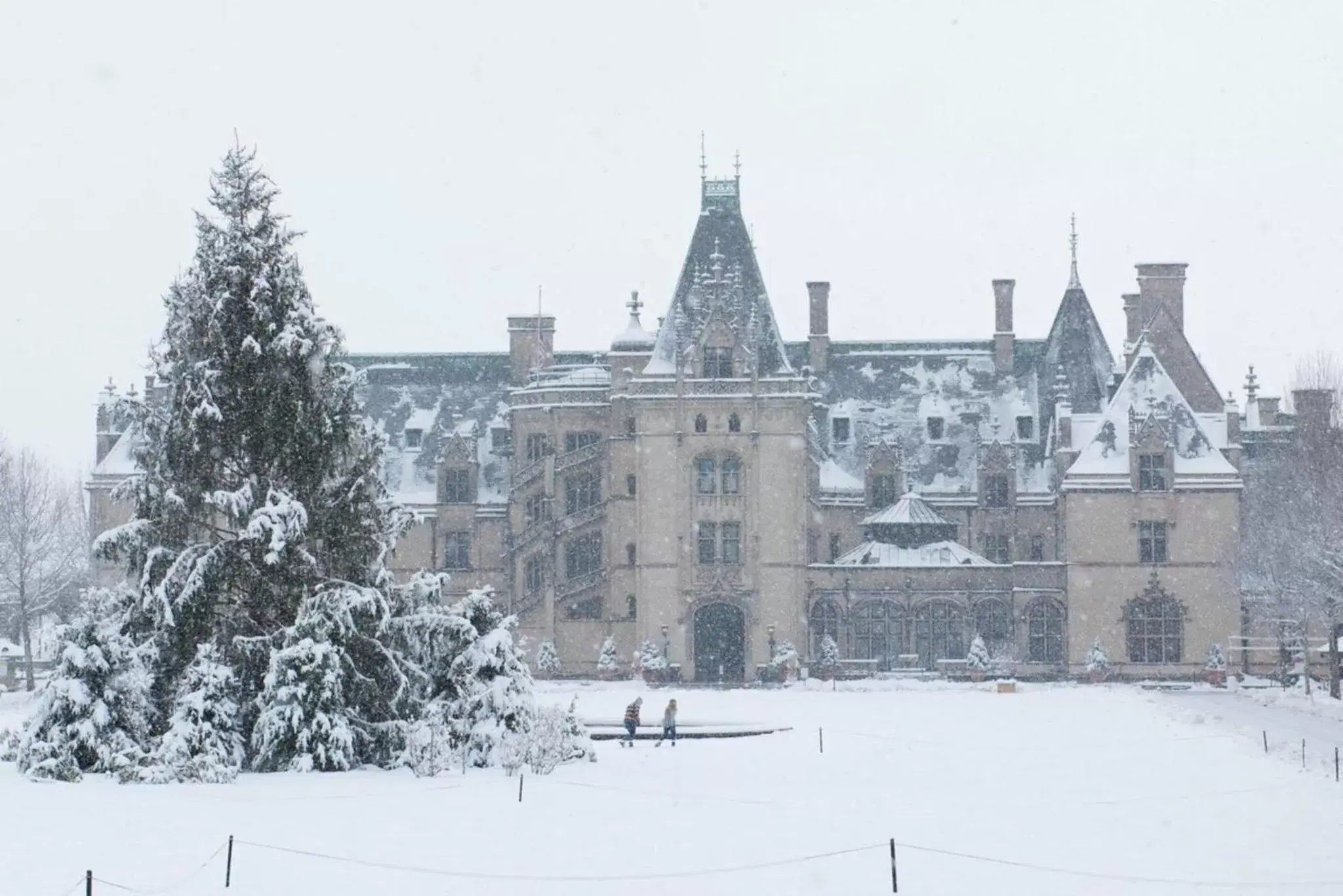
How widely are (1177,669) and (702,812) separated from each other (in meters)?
42.4

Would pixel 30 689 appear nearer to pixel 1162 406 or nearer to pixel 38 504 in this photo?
pixel 38 504

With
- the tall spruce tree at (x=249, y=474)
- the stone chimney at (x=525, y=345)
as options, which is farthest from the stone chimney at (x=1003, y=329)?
the tall spruce tree at (x=249, y=474)

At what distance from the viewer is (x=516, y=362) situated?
79188 millimetres

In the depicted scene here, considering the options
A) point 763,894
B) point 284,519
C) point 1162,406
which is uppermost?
point 1162,406

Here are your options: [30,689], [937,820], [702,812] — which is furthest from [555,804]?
[30,689]

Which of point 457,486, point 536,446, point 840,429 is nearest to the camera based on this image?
point 536,446

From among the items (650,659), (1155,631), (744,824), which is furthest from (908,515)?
(744,824)

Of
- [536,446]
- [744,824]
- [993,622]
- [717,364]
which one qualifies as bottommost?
[744,824]

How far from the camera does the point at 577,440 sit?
241ft

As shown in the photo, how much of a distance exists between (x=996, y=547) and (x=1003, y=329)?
9.27 meters

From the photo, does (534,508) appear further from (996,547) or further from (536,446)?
(996,547)

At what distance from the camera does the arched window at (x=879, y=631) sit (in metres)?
70.7

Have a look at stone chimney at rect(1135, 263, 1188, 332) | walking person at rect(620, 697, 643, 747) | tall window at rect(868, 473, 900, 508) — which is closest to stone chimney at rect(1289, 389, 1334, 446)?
stone chimney at rect(1135, 263, 1188, 332)

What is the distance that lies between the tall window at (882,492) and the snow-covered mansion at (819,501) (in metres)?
0.07
